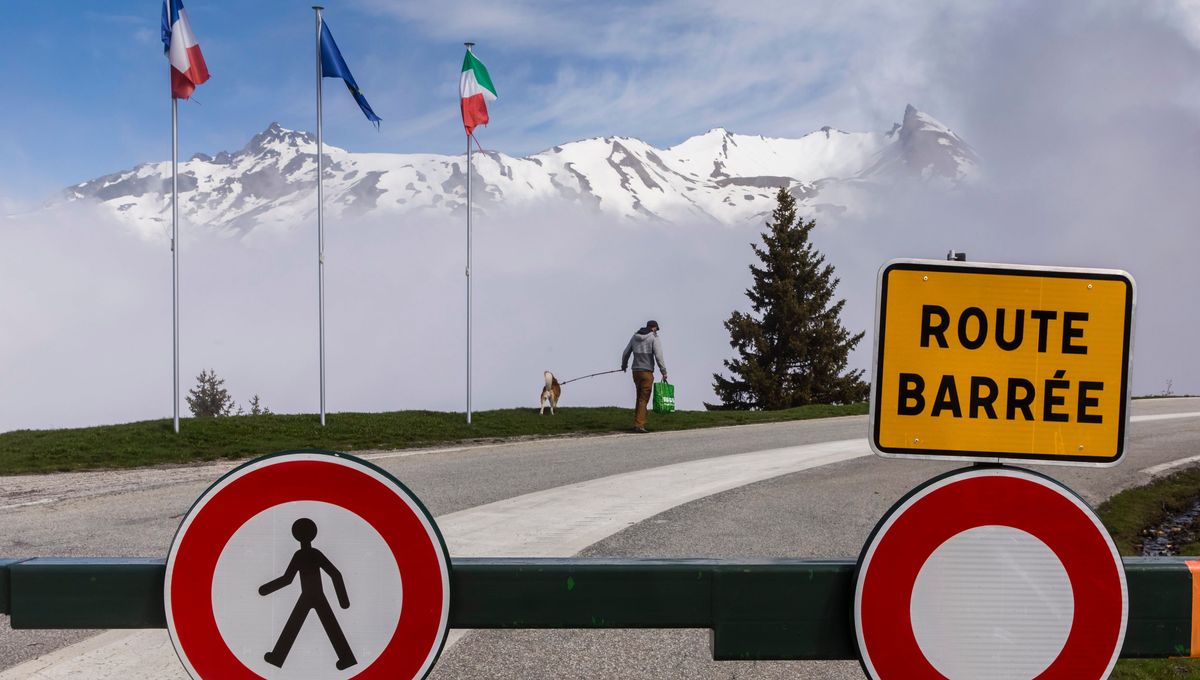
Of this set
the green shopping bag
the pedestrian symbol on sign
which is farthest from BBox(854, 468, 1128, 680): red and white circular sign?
the green shopping bag

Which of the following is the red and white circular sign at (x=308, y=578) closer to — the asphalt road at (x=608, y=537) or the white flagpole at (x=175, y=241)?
the asphalt road at (x=608, y=537)

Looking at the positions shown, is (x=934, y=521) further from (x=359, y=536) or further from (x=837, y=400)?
(x=837, y=400)

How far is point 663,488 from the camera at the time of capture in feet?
32.9

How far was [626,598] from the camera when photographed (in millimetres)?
2324

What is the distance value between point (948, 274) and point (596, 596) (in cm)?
111

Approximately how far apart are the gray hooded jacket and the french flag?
390 inches

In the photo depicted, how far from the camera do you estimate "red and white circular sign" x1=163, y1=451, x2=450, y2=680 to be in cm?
222

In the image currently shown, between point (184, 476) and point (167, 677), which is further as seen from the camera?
point (184, 476)

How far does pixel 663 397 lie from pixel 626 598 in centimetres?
1906

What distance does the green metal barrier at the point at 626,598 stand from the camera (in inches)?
91.2

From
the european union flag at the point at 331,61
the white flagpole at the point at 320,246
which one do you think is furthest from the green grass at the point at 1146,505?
the european union flag at the point at 331,61

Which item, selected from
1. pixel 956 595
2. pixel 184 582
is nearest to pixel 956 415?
pixel 956 595

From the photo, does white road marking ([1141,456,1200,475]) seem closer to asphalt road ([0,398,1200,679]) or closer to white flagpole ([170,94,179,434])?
asphalt road ([0,398,1200,679])

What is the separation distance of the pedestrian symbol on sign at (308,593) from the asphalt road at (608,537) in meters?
2.15
